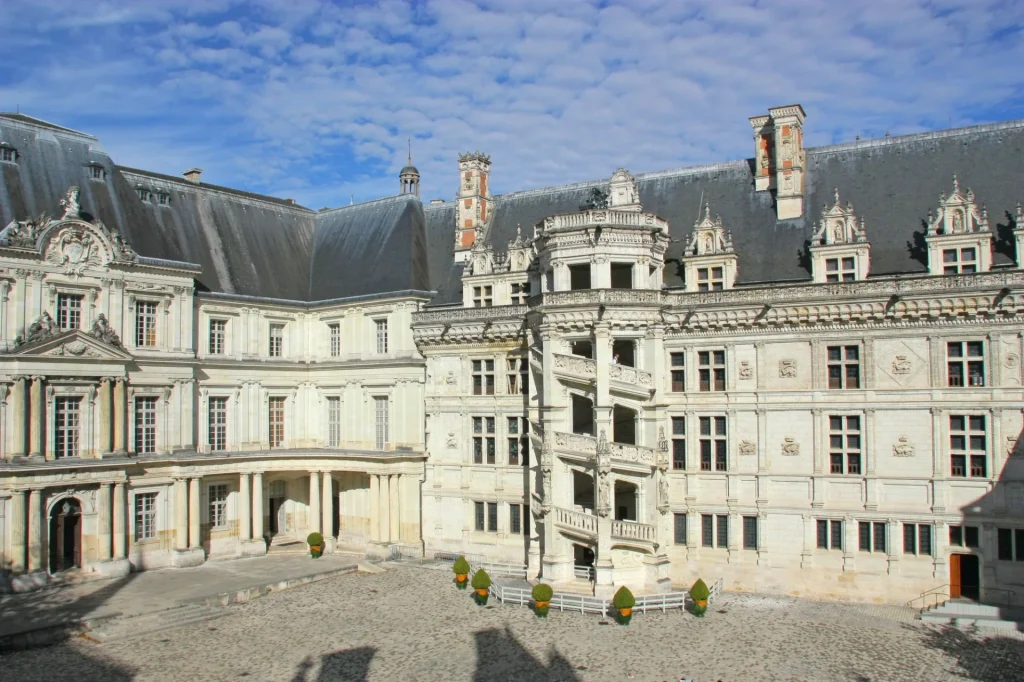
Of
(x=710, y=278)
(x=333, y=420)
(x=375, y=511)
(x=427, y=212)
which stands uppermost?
(x=427, y=212)

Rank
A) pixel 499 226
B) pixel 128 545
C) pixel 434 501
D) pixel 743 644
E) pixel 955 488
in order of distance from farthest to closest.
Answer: pixel 499 226
pixel 434 501
pixel 128 545
pixel 955 488
pixel 743 644

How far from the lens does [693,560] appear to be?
107 ft

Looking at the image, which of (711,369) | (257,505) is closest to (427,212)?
(257,505)

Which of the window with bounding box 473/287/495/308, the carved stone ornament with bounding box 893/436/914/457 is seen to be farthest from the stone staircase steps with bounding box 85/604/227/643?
the carved stone ornament with bounding box 893/436/914/457

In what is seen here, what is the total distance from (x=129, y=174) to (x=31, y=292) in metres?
8.80

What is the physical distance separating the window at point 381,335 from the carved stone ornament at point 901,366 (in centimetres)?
2084

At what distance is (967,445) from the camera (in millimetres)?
28938

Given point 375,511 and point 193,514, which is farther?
point 375,511

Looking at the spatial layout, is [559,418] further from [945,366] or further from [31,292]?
[31,292]

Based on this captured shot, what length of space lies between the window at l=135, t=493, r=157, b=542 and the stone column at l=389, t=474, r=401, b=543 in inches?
373

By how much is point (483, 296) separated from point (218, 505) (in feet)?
47.9

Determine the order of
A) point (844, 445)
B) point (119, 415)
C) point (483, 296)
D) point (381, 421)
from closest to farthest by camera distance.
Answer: point (844, 445), point (119, 415), point (483, 296), point (381, 421)

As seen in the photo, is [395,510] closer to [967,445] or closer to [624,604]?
[624,604]

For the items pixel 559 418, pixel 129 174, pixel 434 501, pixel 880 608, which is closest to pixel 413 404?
pixel 434 501
